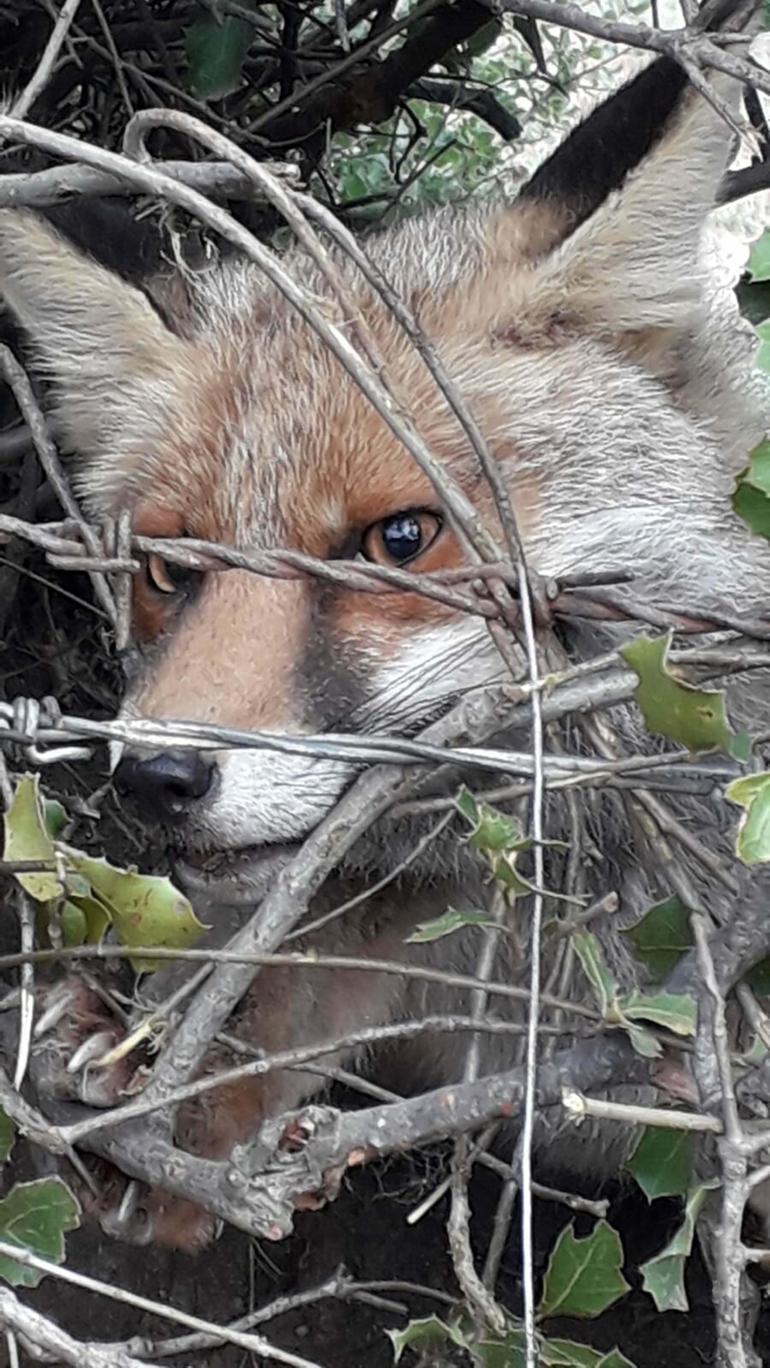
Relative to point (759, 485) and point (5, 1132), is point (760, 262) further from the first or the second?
point (5, 1132)

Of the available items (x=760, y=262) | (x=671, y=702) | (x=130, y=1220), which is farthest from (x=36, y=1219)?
(x=760, y=262)

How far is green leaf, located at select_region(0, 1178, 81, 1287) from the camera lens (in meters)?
1.81

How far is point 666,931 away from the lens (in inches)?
75.5

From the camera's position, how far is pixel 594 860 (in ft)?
8.25

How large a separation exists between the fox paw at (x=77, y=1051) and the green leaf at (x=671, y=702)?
34.0 inches

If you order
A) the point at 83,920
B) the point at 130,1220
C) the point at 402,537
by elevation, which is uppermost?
the point at 402,537

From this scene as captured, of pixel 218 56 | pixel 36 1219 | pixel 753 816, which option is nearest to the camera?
pixel 753 816

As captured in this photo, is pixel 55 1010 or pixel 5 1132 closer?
pixel 5 1132

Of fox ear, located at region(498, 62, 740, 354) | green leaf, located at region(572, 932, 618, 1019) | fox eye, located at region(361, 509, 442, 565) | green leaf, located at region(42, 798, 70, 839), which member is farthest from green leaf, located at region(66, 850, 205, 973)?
fox ear, located at region(498, 62, 740, 354)

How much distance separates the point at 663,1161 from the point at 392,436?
3.63 feet

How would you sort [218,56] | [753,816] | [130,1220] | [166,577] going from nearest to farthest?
[753,816]
[130,1220]
[166,577]
[218,56]

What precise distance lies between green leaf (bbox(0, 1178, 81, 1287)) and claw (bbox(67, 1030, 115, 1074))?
31cm

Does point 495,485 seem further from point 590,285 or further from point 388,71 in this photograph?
point 388,71

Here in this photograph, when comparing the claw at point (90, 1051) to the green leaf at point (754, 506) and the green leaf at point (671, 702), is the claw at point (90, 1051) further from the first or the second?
A: the green leaf at point (754, 506)
